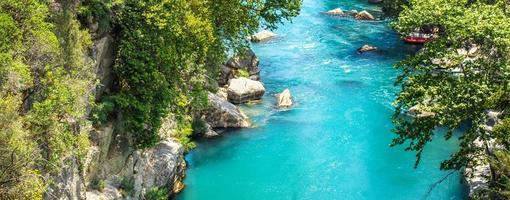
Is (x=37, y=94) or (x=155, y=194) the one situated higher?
(x=37, y=94)

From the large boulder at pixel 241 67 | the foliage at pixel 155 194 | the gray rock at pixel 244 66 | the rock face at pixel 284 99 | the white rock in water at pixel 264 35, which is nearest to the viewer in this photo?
the foliage at pixel 155 194

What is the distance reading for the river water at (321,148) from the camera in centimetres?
3188

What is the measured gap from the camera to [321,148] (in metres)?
36.4

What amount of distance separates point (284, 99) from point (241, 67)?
22.2 feet

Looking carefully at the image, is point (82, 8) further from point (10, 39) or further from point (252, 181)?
point (252, 181)

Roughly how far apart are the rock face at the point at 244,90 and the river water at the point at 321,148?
0.83 m

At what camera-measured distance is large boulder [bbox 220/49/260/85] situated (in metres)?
46.2

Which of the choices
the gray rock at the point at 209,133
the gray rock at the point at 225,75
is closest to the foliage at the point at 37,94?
the gray rock at the point at 209,133

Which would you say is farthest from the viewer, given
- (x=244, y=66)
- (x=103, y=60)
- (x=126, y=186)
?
(x=244, y=66)

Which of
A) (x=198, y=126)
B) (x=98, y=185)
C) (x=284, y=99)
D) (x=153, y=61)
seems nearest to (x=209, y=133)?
(x=198, y=126)

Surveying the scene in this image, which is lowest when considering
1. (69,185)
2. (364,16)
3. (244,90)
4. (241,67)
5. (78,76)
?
(244,90)

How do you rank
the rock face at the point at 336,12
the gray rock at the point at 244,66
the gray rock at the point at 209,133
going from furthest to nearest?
the rock face at the point at 336,12 → the gray rock at the point at 244,66 → the gray rock at the point at 209,133

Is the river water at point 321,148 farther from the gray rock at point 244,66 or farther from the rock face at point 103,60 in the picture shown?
the rock face at point 103,60

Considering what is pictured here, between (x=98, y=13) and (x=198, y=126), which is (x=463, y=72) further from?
(x=198, y=126)
